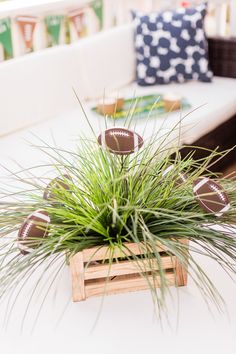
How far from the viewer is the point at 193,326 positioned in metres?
1.22

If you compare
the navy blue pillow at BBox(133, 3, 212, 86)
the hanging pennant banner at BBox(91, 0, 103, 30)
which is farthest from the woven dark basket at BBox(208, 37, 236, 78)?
the hanging pennant banner at BBox(91, 0, 103, 30)

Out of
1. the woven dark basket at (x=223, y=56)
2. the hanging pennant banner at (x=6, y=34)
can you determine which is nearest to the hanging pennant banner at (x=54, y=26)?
the hanging pennant banner at (x=6, y=34)

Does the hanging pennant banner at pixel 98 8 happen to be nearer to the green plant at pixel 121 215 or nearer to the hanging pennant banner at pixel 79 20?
the hanging pennant banner at pixel 79 20

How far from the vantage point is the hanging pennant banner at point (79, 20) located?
3.18 m

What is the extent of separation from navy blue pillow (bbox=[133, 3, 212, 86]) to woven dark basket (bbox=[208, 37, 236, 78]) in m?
0.15

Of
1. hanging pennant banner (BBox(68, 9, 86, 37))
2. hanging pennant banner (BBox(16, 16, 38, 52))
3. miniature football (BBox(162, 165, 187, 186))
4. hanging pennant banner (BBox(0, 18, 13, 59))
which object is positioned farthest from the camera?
A: hanging pennant banner (BBox(68, 9, 86, 37))

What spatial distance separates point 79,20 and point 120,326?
8.02ft

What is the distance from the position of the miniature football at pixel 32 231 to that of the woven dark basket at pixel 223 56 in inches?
102

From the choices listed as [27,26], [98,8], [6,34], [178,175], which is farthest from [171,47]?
[178,175]

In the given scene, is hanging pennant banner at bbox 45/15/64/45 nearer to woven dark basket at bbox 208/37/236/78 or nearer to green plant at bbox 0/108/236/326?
woven dark basket at bbox 208/37/236/78

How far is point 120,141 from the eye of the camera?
1234mm

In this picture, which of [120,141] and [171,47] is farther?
[171,47]

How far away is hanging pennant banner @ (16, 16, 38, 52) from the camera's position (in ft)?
9.59

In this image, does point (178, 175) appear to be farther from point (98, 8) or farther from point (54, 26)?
point (98, 8)
